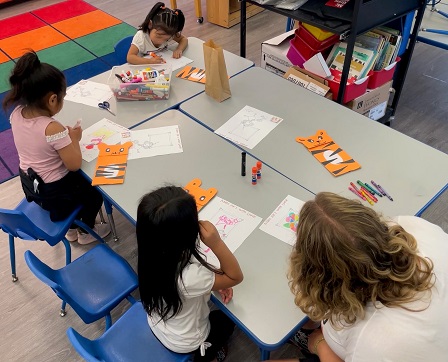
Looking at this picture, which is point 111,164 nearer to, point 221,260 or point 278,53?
point 221,260

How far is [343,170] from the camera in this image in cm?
160

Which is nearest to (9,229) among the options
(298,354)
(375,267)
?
(298,354)

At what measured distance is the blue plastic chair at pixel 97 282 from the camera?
1509mm

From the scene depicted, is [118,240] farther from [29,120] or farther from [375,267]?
[375,267]

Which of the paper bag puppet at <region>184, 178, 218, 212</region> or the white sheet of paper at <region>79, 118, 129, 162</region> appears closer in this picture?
the paper bag puppet at <region>184, 178, 218, 212</region>

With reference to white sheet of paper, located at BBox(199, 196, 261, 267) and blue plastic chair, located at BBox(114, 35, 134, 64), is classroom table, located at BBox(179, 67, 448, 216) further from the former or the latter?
blue plastic chair, located at BBox(114, 35, 134, 64)

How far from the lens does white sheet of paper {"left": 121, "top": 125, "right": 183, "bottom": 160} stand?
176 centimetres

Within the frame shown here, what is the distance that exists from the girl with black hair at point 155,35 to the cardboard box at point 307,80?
709mm

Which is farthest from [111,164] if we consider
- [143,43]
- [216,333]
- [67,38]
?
[67,38]

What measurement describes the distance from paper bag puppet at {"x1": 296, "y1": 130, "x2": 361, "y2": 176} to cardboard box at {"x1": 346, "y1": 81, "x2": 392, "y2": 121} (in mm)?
714

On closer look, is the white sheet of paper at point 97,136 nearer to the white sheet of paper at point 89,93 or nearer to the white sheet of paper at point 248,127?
the white sheet of paper at point 89,93

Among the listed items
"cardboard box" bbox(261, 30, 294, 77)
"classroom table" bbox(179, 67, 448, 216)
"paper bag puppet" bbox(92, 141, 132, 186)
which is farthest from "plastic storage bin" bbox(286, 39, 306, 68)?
"paper bag puppet" bbox(92, 141, 132, 186)

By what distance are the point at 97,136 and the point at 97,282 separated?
0.69 metres

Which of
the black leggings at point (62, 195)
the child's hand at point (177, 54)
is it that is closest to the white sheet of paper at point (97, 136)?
the black leggings at point (62, 195)
